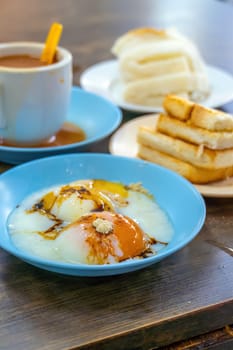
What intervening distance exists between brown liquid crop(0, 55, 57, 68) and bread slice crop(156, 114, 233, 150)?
212 mm

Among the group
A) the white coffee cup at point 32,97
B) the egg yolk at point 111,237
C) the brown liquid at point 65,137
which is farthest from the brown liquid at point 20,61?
the egg yolk at point 111,237

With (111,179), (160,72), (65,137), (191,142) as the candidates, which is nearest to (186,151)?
(191,142)

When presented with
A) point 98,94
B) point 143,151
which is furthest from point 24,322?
point 98,94

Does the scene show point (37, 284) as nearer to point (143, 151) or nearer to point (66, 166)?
point (66, 166)

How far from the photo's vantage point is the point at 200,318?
1.97 ft

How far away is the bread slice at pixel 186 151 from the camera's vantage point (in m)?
0.82

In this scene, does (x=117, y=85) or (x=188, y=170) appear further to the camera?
(x=117, y=85)

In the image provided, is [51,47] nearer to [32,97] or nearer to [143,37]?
[32,97]

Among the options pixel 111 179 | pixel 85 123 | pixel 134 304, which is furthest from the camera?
pixel 85 123

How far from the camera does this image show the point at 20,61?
0.90 m

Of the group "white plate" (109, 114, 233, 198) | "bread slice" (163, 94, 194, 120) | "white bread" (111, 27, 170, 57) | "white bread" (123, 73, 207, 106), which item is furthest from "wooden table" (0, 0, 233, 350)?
"white bread" (111, 27, 170, 57)

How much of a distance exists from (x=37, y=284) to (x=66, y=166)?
0.72 feet

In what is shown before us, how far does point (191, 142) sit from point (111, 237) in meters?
0.28

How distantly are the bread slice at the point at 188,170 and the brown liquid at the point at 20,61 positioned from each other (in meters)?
0.22
